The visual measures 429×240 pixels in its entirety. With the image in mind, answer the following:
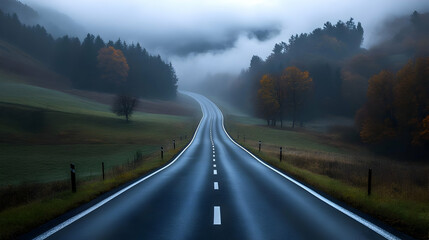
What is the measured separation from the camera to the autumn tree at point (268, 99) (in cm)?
7344

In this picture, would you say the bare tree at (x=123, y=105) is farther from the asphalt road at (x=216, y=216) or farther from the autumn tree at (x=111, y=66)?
the asphalt road at (x=216, y=216)

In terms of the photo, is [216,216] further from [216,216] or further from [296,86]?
[296,86]

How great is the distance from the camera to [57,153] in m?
36.8

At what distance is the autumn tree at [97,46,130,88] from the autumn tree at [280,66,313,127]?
62149 mm

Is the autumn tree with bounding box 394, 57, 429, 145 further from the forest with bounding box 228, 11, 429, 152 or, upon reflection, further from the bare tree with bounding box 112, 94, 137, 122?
the bare tree with bounding box 112, 94, 137, 122

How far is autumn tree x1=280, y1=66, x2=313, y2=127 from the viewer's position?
238 ft

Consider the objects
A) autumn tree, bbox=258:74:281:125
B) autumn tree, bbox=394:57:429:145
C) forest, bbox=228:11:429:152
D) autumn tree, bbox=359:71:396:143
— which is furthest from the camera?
autumn tree, bbox=258:74:281:125

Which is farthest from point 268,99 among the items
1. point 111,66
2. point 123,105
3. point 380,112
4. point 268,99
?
point 111,66

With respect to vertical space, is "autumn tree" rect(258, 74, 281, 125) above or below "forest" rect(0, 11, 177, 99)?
below

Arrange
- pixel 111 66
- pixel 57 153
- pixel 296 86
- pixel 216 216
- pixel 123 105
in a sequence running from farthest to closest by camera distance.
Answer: pixel 111 66, pixel 296 86, pixel 123 105, pixel 57 153, pixel 216 216

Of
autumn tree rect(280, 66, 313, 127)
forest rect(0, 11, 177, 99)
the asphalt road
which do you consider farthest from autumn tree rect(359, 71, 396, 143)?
forest rect(0, 11, 177, 99)

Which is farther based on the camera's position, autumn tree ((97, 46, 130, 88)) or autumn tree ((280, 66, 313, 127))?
Result: autumn tree ((97, 46, 130, 88))

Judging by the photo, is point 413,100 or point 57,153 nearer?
point 57,153

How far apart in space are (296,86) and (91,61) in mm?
74794
